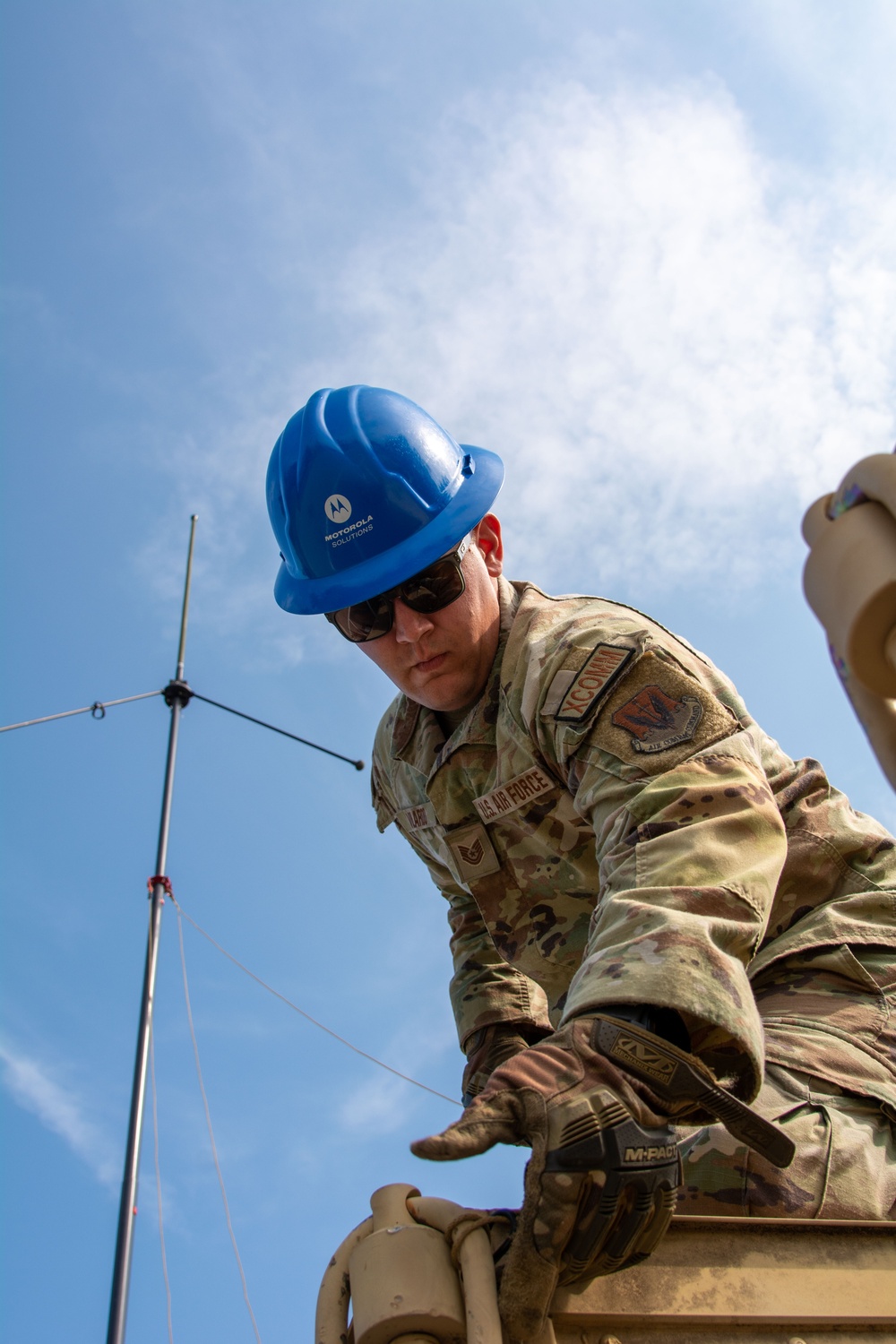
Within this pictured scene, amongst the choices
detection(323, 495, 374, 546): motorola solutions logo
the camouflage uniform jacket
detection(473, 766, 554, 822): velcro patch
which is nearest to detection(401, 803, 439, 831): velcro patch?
the camouflage uniform jacket

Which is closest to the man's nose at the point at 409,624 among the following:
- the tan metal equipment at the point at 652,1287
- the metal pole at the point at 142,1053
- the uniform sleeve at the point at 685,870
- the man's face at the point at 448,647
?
the man's face at the point at 448,647

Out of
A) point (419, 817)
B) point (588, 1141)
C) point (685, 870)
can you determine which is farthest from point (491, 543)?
point (588, 1141)

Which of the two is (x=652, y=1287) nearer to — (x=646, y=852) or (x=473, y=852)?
(x=646, y=852)

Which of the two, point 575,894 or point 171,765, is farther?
point 171,765

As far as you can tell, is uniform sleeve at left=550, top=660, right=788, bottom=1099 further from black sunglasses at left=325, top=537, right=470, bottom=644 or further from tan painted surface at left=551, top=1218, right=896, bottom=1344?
black sunglasses at left=325, top=537, right=470, bottom=644

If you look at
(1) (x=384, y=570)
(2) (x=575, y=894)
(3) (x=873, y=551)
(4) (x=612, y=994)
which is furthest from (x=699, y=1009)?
(1) (x=384, y=570)

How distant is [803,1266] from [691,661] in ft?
5.52

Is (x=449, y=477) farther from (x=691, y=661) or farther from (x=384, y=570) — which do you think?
(x=691, y=661)

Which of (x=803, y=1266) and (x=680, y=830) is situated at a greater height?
(x=680, y=830)

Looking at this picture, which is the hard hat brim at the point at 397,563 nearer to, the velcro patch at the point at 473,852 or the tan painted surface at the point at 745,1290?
the velcro patch at the point at 473,852

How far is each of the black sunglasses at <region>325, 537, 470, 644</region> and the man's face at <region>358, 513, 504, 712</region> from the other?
23 mm

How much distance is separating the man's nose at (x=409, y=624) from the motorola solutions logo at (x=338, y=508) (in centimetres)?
39

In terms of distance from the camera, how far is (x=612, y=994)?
7.47 ft

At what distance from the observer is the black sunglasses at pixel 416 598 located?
404cm
